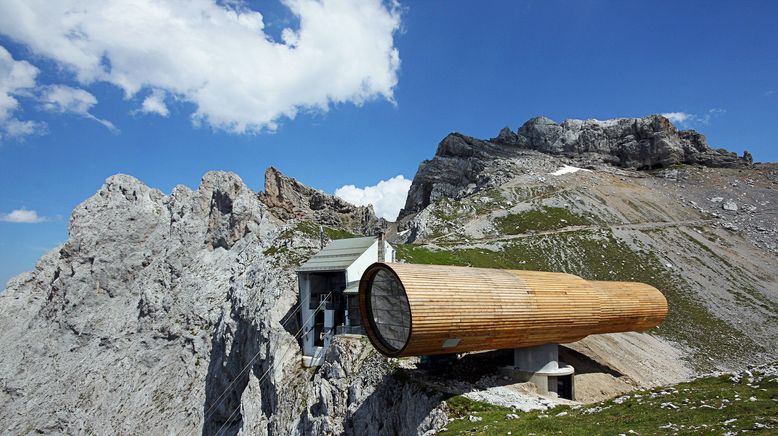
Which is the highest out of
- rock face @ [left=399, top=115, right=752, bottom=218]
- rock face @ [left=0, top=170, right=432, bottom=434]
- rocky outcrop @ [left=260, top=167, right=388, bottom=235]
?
rock face @ [left=399, top=115, right=752, bottom=218]

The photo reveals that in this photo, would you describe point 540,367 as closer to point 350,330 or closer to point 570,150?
point 350,330

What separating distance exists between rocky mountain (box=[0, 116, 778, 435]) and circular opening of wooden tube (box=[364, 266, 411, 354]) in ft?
11.5

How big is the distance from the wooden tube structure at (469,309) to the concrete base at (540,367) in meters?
0.82

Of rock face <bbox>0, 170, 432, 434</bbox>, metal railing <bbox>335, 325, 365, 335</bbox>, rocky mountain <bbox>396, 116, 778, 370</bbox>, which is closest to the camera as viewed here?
metal railing <bbox>335, 325, 365, 335</bbox>

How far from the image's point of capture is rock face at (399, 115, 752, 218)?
374 ft

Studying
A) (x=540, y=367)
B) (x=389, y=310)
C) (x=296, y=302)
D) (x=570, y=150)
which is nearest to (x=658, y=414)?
(x=540, y=367)

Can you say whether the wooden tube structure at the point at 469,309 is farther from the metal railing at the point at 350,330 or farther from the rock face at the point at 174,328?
the metal railing at the point at 350,330

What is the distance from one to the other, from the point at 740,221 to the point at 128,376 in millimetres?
100418

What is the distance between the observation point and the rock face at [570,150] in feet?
374

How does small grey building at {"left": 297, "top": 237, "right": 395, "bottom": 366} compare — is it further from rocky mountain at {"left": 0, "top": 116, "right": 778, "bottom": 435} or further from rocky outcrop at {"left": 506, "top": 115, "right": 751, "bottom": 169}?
rocky outcrop at {"left": 506, "top": 115, "right": 751, "bottom": 169}

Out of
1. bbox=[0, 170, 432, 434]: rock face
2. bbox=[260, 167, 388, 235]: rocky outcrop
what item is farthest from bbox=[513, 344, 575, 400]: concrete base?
bbox=[260, 167, 388, 235]: rocky outcrop

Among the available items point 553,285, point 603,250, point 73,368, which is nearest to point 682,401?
point 553,285

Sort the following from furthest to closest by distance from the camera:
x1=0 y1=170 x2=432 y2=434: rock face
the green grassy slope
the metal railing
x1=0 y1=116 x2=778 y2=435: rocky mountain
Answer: x1=0 y1=170 x2=432 y2=434: rock face < the metal railing < x1=0 y1=116 x2=778 y2=435: rocky mountain < the green grassy slope

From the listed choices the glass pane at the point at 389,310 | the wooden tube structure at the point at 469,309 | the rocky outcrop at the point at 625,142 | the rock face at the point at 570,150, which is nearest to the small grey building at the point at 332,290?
the glass pane at the point at 389,310
